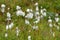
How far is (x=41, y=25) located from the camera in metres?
6.65

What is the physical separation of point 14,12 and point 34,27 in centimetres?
125

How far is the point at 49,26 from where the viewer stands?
6555mm

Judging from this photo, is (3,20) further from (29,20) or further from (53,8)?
(53,8)

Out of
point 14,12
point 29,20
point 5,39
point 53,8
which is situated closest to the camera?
point 5,39

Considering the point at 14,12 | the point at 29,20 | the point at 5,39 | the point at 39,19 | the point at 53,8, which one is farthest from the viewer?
the point at 53,8

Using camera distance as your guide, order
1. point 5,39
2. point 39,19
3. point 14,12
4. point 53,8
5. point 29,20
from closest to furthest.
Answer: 1. point 5,39
2. point 39,19
3. point 29,20
4. point 14,12
5. point 53,8

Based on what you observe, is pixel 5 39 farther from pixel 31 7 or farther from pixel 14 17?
pixel 31 7

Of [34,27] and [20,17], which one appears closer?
[34,27]

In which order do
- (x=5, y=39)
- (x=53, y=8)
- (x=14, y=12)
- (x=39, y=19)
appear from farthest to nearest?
(x=53, y=8)
(x=14, y=12)
(x=39, y=19)
(x=5, y=39)

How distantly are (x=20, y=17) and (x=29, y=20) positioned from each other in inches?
12.4

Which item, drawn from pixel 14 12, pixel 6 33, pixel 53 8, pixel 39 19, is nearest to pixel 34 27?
pixel 39 19

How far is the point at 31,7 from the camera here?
752cm

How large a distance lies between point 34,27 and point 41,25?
1.70 feet

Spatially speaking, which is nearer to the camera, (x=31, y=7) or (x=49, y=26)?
(x=49, y=26)
